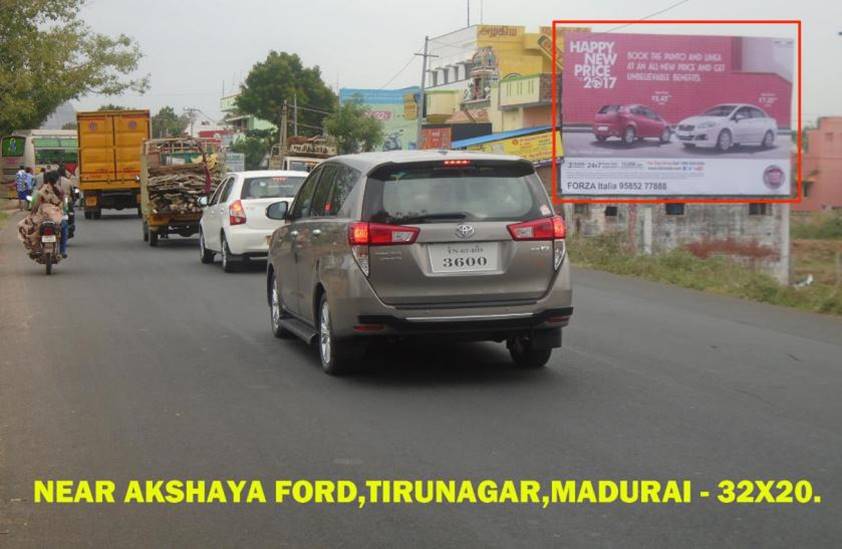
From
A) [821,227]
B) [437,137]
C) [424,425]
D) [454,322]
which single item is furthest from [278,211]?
[437,137]

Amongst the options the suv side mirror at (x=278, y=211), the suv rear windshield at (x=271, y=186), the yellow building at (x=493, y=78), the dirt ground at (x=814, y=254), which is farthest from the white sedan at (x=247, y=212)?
the yellow building at (x=493, y=78)

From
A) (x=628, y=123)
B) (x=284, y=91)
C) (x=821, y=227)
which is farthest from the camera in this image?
(x=284, y=91)

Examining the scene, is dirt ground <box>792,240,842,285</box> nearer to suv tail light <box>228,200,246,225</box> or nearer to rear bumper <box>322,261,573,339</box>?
suv tail light <box>228,200,246,225</box>

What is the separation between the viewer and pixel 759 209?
47.8 metres

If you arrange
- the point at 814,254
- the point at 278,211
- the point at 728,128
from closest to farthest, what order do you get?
the point at 278,211, the point at 728,128, the point at 814,254

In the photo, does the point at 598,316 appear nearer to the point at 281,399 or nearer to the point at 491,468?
the point at 281,399

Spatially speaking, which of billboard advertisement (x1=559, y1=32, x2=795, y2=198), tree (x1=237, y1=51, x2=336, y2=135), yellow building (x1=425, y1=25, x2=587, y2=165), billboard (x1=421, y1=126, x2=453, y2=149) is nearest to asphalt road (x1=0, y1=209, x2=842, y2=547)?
billboard advertisement (x1=559, y1=32, x2=795, y2=198)

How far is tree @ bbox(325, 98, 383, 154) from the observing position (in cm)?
8375

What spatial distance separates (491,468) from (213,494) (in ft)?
4.82

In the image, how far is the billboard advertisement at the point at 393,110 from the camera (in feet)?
300

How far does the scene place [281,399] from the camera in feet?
27.7

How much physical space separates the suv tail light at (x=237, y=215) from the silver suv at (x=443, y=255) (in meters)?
9.78

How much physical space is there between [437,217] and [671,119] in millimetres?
31188

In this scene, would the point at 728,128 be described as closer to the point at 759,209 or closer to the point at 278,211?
the point at 759,209
